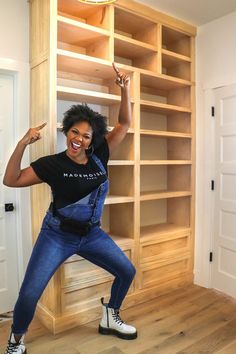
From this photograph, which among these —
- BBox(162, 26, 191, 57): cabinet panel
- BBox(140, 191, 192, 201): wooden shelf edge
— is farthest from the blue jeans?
BBox(162, 26, 191, 57): cabinet panel

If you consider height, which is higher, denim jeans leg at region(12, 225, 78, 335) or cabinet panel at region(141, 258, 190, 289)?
denim jeans leg at region(12, 225, 78, 335)

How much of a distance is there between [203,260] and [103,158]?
173 cm

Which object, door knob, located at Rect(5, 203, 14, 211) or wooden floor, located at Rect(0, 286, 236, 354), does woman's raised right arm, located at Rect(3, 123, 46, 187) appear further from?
wooden floor, located at Rect(0, 286, 236, 354)

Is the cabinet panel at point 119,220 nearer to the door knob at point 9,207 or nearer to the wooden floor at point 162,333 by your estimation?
the wooden floor at point 162,333

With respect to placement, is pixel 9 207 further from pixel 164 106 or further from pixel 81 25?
pixel 164 106

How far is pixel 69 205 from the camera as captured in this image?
1.96 meters

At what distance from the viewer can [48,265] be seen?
1897 millimetres

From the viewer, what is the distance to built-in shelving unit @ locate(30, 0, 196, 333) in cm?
233

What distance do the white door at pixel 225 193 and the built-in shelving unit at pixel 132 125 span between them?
0.93 ft

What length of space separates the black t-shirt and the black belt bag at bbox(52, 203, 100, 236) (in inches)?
2.7

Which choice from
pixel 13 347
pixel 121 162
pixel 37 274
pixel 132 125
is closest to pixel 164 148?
pixel 132 125

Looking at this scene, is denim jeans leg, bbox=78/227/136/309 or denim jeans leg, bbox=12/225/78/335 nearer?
denim jeans leg, bbox=12/225/78/335

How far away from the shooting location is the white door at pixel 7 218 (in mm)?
2475

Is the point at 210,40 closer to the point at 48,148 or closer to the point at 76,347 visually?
the point at 48,148
